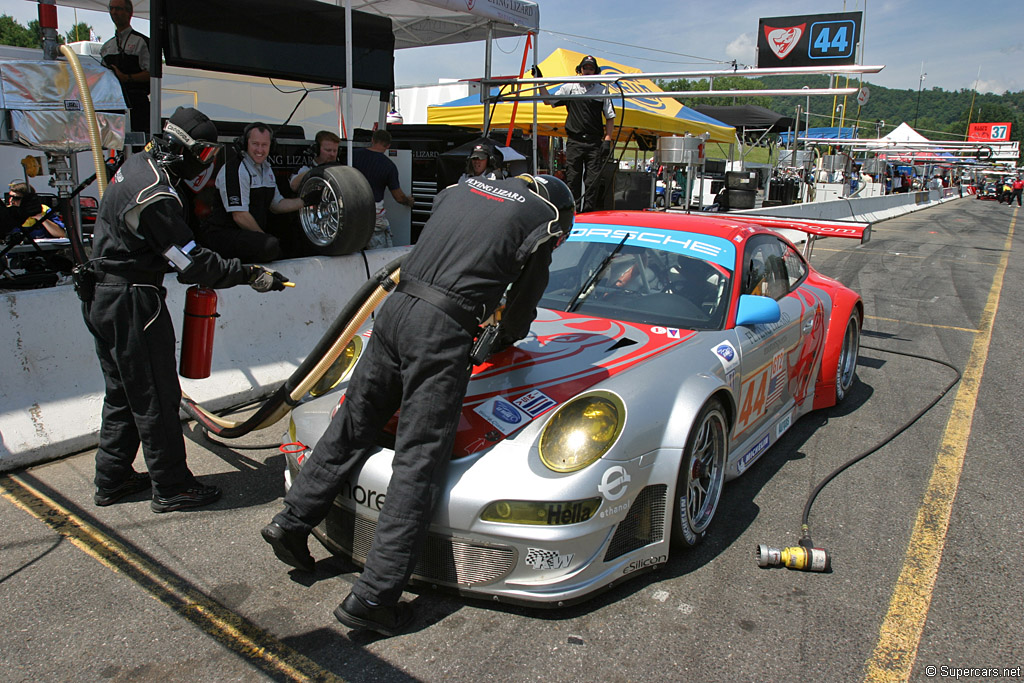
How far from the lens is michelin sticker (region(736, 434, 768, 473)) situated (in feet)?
12.0

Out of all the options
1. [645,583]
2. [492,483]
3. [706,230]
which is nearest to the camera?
[492,483]

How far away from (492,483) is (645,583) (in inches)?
31.7

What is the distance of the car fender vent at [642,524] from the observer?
272cm

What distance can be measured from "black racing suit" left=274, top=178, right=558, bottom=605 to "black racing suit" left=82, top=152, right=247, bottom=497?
99 cm

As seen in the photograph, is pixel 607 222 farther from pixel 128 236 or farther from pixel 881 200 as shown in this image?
pixel 881 200

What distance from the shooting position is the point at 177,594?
2762 mm

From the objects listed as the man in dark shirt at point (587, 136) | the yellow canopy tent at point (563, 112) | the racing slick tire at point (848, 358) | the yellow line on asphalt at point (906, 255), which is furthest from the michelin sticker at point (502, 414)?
the yellow line on asphalt at point (906, 255)

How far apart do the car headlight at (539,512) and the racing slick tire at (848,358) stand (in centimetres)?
319

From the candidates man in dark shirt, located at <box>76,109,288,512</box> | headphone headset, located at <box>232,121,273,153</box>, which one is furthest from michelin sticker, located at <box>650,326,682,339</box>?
headphone headset, located at <box>232,121,273,153</box>

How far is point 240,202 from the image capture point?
5371 mm

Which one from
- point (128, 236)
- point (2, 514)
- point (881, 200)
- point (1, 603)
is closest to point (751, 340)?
point (128, 236)

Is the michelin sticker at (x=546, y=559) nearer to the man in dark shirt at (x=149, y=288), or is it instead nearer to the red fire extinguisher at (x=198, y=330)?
the man in dark shirt at (x=149, y=288)

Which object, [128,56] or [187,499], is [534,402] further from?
[128,56]

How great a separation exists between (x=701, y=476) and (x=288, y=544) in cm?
174
